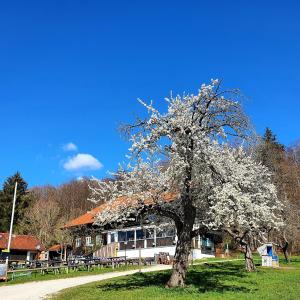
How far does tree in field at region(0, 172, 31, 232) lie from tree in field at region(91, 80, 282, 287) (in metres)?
50.9

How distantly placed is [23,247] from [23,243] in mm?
761

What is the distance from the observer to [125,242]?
4416cm

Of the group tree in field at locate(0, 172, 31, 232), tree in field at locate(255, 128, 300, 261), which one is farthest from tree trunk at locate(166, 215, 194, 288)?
tree in field at locate(0, 172, 31, 232)

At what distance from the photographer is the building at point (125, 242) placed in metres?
39.8

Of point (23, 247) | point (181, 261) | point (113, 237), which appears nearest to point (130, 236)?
point (113, 237)

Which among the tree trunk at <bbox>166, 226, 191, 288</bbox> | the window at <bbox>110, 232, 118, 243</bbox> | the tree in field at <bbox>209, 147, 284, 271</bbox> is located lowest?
the tree trunk at <bbox>166, 226, 191, 288</bbox>

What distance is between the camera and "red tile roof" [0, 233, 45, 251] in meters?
50.3

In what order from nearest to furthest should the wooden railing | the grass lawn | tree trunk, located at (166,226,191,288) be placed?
the grass lawn < tree trunk, located at (166,226,191,288) < the wooden railing

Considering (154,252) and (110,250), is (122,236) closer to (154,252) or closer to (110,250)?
(110,250)

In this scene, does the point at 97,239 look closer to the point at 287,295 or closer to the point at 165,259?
the point at 165,259

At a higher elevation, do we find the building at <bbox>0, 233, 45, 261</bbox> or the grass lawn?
the building at <bbox>0, 233, 45, 261</bbox>

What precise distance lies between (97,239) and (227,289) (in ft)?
117

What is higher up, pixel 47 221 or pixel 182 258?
pixel 47 221

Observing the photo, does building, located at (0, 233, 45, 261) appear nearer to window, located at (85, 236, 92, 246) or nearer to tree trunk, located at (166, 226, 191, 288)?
window, located at (85, 236, 92, 246)
